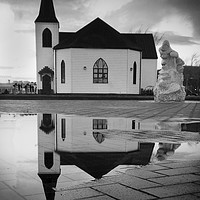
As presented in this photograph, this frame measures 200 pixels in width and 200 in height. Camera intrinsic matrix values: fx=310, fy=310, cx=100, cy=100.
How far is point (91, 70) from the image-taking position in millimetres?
38312

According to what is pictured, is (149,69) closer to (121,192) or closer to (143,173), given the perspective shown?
(143,173)

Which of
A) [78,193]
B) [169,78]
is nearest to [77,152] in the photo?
[78,193]

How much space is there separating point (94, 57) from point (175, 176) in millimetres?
34781

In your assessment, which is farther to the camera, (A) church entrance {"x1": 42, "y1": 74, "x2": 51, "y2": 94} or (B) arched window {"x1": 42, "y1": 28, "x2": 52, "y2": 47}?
(A) church entrance {"x1": 42, "y1": 74, "x2": 51, "y2": 94}

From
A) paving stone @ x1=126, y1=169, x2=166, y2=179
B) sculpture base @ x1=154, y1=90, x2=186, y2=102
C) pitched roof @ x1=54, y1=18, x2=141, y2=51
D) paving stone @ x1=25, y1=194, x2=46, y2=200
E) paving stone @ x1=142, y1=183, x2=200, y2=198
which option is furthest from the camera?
pitched roof @ x1=54, y1=18, x2=141, y2=51

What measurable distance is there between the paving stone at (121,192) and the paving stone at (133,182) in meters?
0.14

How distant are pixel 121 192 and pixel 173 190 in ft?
1.99

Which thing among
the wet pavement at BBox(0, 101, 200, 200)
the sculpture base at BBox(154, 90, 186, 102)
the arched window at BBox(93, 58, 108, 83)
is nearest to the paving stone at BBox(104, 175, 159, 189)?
the wet pavement at BBox(0, 101, 200, 200)

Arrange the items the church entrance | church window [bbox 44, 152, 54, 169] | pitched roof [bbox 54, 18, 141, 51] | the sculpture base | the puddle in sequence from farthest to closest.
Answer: the church entrance
pitched roof [bbox 54, 18, 141, 51]
the sculpture base
church window [bbox 44, 152, 54, 169]
the puddle

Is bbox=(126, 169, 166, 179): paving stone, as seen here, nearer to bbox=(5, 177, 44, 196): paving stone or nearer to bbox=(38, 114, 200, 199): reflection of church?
bbox=(38, 114, 200, 199): reflection of church

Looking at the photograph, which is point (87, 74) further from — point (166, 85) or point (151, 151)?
point (151, 151)

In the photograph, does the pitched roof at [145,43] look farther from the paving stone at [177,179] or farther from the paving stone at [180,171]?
the paving stone at [177,179]

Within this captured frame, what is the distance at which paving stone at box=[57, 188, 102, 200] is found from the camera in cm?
323

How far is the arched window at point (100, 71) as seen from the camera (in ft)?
127
